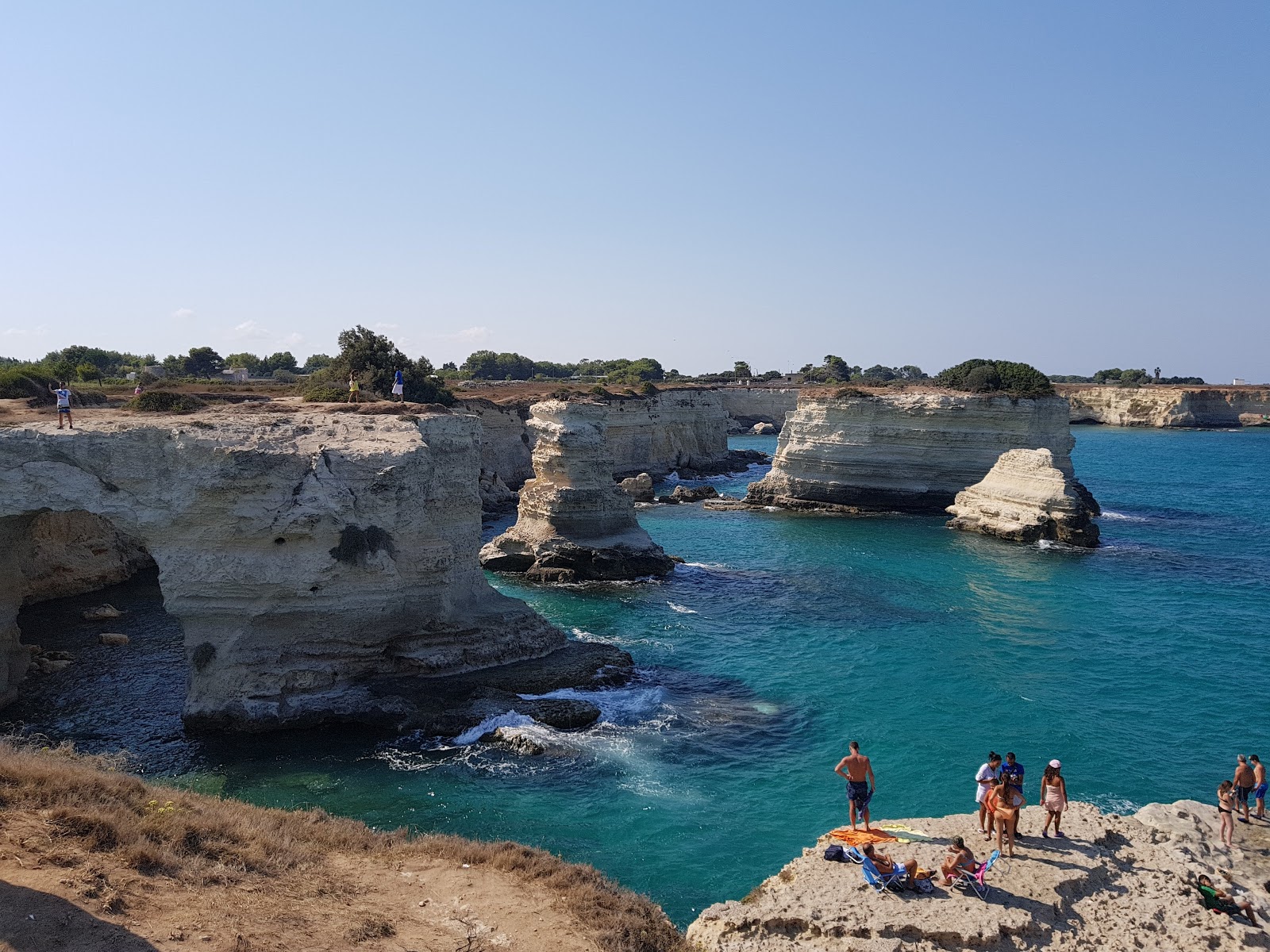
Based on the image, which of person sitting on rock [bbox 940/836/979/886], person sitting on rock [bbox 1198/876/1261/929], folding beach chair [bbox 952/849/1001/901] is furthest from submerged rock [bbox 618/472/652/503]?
person sitting on rock [bbox 1198/876/1261/929]

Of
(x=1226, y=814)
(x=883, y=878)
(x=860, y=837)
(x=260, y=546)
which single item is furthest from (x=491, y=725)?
(x=1226, y=814)

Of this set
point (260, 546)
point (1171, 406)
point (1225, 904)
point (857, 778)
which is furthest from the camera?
point (1171, 406)

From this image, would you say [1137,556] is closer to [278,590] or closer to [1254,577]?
[1254,577]

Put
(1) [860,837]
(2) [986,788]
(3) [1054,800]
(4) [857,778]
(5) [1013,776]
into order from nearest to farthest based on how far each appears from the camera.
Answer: (5) [1013,776] < (1) [860,837] < (3) [1054,800] < (2) [986,788] < (4) [857,778]

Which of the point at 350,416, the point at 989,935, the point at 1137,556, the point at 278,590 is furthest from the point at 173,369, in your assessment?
the point at 989,935

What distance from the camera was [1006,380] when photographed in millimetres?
49906

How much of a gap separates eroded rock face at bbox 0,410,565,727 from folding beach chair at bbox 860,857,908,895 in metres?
11.4

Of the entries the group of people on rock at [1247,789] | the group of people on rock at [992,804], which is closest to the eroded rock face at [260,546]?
the group of people on rock at [992,804]

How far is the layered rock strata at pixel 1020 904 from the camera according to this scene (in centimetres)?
957

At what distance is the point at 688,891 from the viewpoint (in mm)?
12773

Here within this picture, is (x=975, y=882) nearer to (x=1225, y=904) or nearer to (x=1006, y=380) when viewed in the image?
(x=1225, y=904)

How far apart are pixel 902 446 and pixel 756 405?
57.5m

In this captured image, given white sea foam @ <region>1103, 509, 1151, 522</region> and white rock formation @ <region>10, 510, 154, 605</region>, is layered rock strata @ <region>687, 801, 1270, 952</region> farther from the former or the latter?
white sea foam @ <region>1103, 509, 1151, 522</region>

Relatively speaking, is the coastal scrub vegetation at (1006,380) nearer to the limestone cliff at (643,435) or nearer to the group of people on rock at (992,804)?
the limestone cliff at (643,435)
